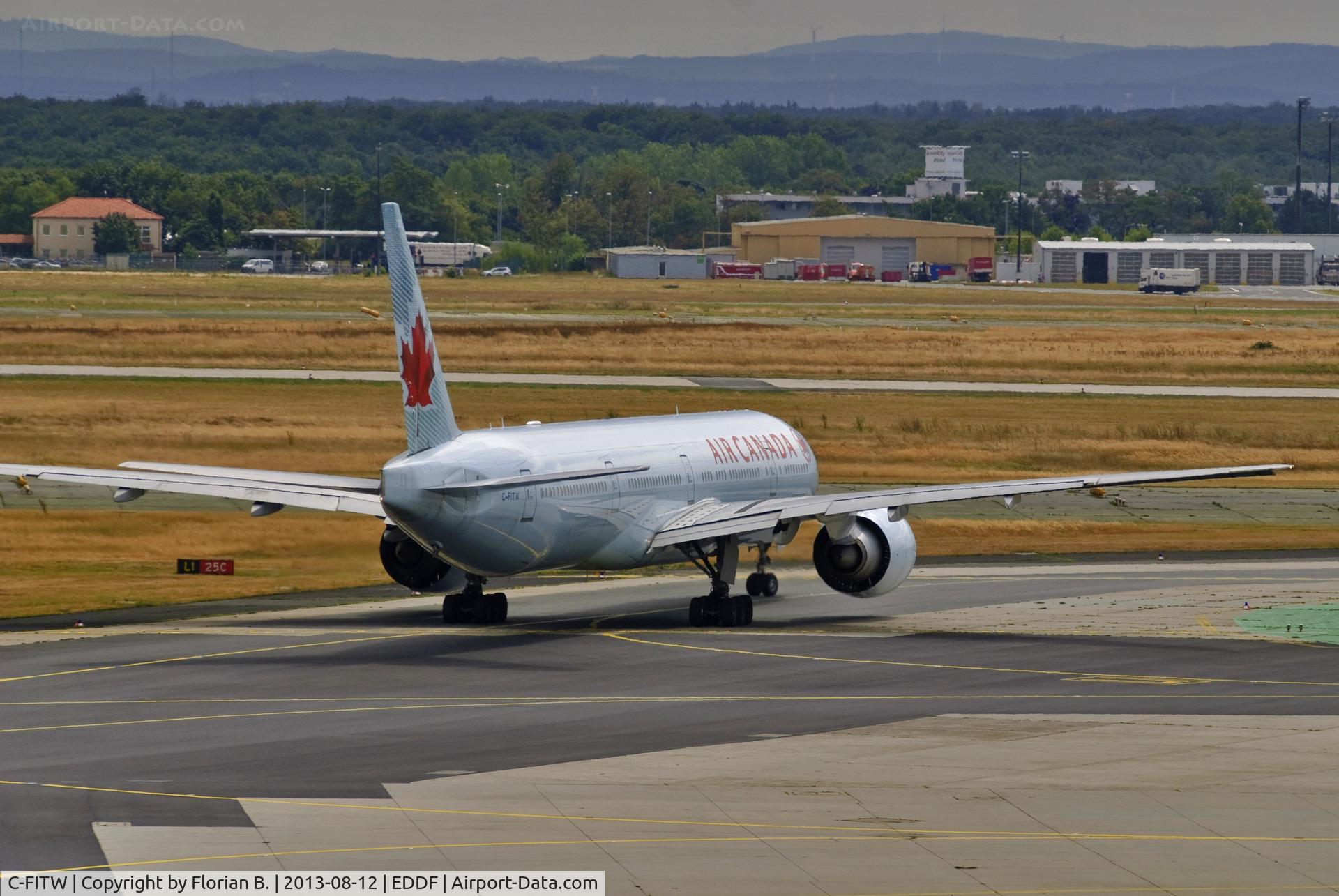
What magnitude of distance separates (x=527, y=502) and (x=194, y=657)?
764 centimetres

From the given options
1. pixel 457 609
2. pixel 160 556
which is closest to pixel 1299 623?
Result: pixel 457 609

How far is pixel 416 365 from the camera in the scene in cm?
3975

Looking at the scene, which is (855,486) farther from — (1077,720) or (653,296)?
(653,296)

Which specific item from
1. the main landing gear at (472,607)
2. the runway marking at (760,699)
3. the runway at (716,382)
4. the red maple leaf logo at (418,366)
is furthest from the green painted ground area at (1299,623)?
the runway at (716,382)

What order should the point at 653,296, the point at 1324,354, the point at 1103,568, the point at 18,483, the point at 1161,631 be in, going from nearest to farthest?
the point at 1161,631
the point at 1103,568
the point at 18,483
the point at 1324,354
the point at 653,296

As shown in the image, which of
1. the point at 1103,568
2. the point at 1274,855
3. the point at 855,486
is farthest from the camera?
the point at 855,486

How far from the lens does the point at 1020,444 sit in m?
79.2

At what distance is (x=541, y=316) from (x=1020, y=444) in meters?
76.2

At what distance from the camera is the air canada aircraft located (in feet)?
129

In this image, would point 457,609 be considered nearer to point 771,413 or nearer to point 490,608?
point 490,608

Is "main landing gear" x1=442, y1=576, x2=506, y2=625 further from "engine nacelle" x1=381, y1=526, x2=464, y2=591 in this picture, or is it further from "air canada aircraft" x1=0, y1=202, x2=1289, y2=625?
"engine nacelle" x1=381, y1=526, x2=464, y2=591

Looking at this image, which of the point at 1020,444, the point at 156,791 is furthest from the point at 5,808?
the point at 1020,444

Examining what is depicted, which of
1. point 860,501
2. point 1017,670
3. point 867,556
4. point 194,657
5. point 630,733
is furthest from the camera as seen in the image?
point 867,556

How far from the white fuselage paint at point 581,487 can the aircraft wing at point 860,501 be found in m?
1.08
